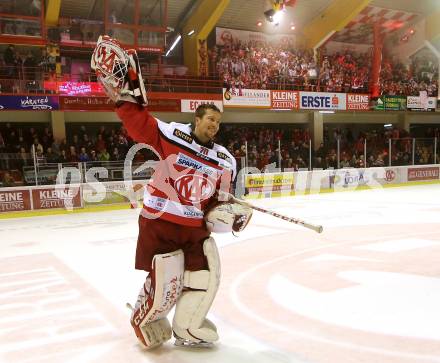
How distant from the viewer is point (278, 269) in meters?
5.02

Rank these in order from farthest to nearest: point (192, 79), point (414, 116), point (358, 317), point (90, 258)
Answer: point (414, 116)
point (192, 79)
point (90, 258)
point (358, 317)

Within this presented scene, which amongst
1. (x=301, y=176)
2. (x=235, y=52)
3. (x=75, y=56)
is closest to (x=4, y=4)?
(x=75, y=56)

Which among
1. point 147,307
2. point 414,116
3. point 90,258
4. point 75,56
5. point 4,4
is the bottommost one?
point 90,258

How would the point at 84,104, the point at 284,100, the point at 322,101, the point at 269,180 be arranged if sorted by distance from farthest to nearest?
1. the point at 322,101
2. the point at 284,100
3. the point at 84,104
4. the point at 269,180

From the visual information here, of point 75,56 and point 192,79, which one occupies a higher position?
point 75,56

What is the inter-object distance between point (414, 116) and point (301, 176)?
46.1ft

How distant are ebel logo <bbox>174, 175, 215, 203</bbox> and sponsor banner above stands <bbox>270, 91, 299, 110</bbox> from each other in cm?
1466

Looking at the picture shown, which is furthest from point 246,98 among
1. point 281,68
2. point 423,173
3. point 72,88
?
point 423,173

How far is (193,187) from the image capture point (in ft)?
9.64

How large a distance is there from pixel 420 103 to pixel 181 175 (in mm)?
20798

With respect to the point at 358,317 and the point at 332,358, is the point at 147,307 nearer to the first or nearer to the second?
the point at 332,358

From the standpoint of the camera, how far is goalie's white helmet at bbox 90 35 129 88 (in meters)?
2.47

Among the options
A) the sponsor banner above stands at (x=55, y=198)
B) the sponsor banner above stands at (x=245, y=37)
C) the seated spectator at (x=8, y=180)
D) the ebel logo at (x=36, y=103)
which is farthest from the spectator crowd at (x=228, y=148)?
the sponsor banner above stands at (x=245, y=37)

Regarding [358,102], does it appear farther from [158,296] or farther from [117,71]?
[117,71]
